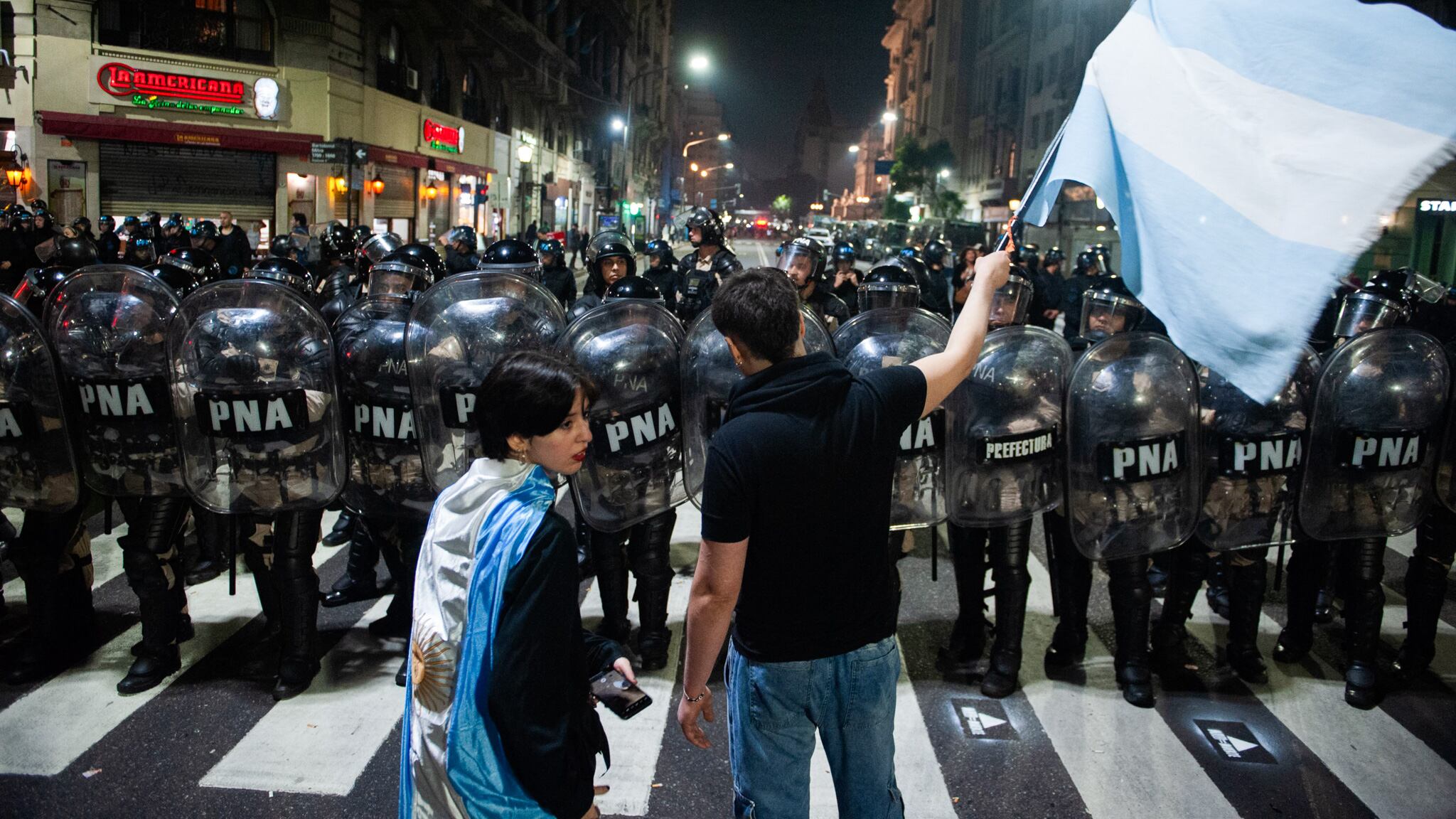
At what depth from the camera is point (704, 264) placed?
29.9ft

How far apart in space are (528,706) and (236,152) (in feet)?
72.2

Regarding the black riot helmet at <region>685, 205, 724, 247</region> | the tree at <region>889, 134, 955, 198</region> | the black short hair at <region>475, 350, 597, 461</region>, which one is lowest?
the black short hair at <region>475, 350, 597, 461</region>

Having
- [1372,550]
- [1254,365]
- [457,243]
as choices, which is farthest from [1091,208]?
[1254,365]

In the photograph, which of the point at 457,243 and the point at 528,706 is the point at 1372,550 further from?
the point at 457,243

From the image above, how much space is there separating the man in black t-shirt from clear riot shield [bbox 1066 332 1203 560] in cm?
179

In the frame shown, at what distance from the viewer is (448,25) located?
25859 mm

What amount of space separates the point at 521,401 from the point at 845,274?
7.74m

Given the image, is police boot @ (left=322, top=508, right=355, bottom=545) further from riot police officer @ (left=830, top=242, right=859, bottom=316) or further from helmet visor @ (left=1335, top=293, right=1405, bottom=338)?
helmet visor @ (left=1335, top=293, right=1405, bottom=338)

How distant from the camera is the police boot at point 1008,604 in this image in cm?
462

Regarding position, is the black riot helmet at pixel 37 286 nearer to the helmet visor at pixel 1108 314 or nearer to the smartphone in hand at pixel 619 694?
the smartphone in hand at pixel 619 694

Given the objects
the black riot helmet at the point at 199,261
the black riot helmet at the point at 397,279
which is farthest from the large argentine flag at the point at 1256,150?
the black riot helmet at the point at 199,261

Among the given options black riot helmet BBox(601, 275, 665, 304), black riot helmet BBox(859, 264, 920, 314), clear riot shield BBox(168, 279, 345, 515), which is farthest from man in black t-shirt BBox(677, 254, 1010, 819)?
black riot helmet BBox(859, 264, 920, 314)

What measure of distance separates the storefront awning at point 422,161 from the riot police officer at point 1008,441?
2034 centimetres

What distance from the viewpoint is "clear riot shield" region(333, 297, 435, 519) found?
173 inches
